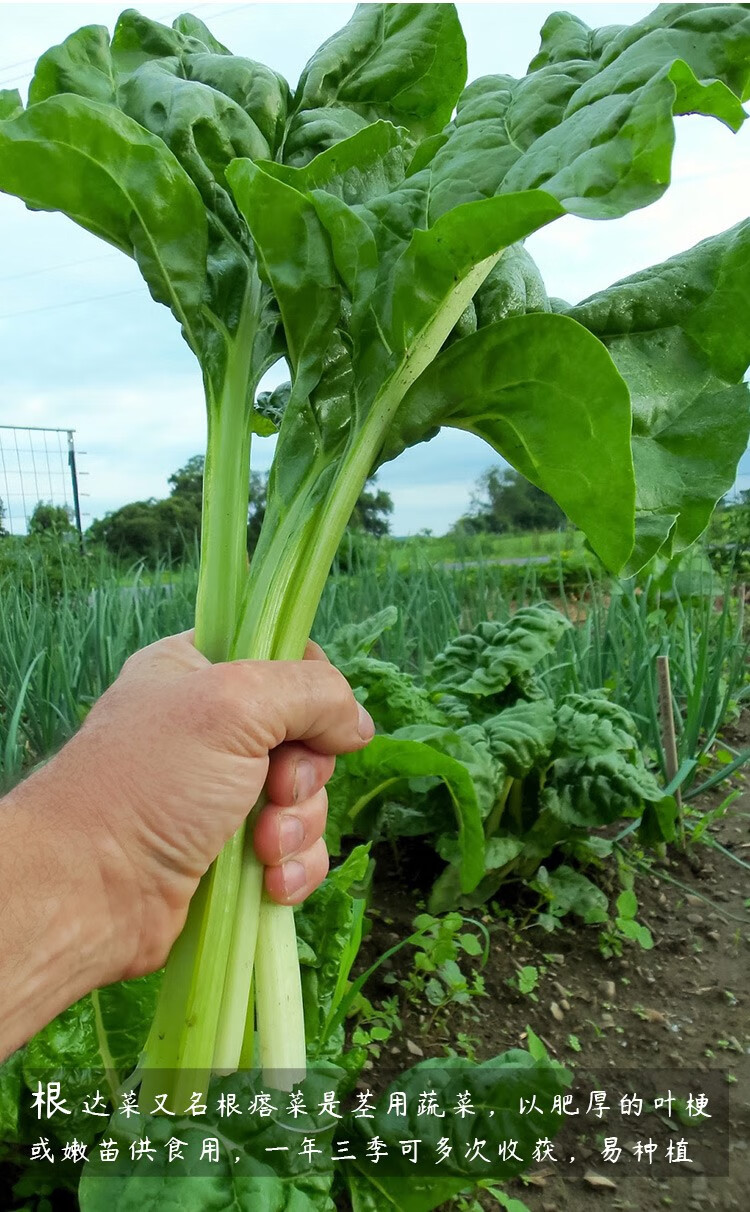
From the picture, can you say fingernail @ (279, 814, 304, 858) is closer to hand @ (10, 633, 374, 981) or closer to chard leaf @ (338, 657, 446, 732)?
hand @ (10, 633, 374, 981)

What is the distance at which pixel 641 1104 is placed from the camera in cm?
126

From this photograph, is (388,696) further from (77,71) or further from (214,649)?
(77,71)

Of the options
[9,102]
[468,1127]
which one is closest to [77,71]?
[9,102]

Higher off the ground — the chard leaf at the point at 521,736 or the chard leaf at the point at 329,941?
the chard leaf at the point at 521,736

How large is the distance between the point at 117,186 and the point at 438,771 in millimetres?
838

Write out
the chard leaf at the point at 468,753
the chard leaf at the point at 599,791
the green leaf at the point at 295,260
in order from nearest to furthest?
the green leaf at the point at 295,260 < the chard leaf at the point at 468,753 < the chard leaf at the point at 599,791

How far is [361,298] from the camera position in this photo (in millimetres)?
881

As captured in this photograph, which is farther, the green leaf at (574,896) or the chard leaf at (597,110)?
the green leaf at (574,896)

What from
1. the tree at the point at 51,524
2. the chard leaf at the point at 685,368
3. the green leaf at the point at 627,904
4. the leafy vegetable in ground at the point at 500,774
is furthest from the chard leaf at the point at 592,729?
the tree at the point at 51,524

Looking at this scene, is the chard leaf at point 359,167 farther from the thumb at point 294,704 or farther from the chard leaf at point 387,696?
the chard leaf at point 387,696

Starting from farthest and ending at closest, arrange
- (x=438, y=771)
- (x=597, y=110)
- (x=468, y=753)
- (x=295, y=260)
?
(x=468, y=753) < (x=438, y=771) < (x=295, y=260) < (x=597, y=110)

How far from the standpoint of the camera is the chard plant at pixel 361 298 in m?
0.81

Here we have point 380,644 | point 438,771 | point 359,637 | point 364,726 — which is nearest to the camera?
point 364,726

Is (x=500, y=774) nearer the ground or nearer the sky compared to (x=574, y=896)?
nearer the sky
